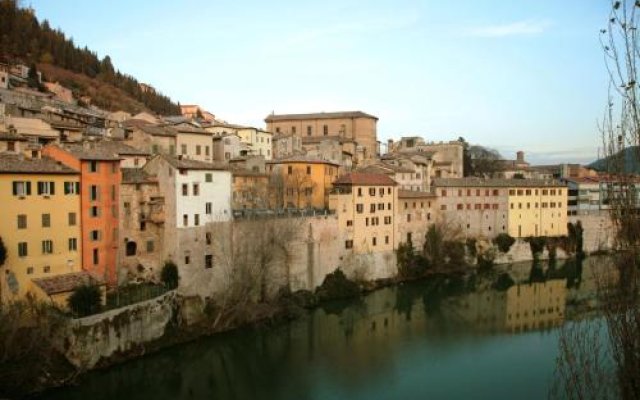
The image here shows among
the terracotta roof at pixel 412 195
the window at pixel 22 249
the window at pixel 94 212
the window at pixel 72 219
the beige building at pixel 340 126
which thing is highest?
the beige building at pixel 340 126

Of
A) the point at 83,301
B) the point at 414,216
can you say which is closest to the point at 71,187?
the point at 83,301

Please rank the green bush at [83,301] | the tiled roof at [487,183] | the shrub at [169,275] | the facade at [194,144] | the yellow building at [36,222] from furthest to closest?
1. the tiled roof at [487,183]
2. the facade at [194,144]
3. the shrub at [169,275]
4. the green bush at [83,301]
5. the yellow building at [36,222]

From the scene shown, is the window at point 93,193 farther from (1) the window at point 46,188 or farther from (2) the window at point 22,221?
(2) the window at point 22,221

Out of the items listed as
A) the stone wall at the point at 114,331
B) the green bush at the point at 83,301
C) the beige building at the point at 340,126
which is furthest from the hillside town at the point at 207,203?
the beige building at the point at 340,126

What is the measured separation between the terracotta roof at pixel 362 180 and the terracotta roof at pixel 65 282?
49.4 feet

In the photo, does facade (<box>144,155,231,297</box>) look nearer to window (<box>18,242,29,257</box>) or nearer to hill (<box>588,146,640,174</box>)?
window (<box>18,242,29,257</box>)

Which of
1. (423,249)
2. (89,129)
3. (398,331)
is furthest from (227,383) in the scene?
(89,129)

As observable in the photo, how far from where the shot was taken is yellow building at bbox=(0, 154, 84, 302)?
1838 cm

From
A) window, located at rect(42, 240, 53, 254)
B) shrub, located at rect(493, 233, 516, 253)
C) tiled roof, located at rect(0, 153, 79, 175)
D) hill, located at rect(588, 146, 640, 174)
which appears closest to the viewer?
hill, located at rect(588, 146, 640, 174)

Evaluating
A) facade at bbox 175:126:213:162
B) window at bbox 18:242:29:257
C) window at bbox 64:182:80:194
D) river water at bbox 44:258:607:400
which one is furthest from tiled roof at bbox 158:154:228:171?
facade at bbox 175:126:213:162

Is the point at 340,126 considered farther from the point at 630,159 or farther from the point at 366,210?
the point at 630,159

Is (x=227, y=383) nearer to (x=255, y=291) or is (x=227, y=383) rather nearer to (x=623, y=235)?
(x=255, y=291)

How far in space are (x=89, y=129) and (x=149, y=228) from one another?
15.7m

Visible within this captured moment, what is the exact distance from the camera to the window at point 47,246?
63.6ft
